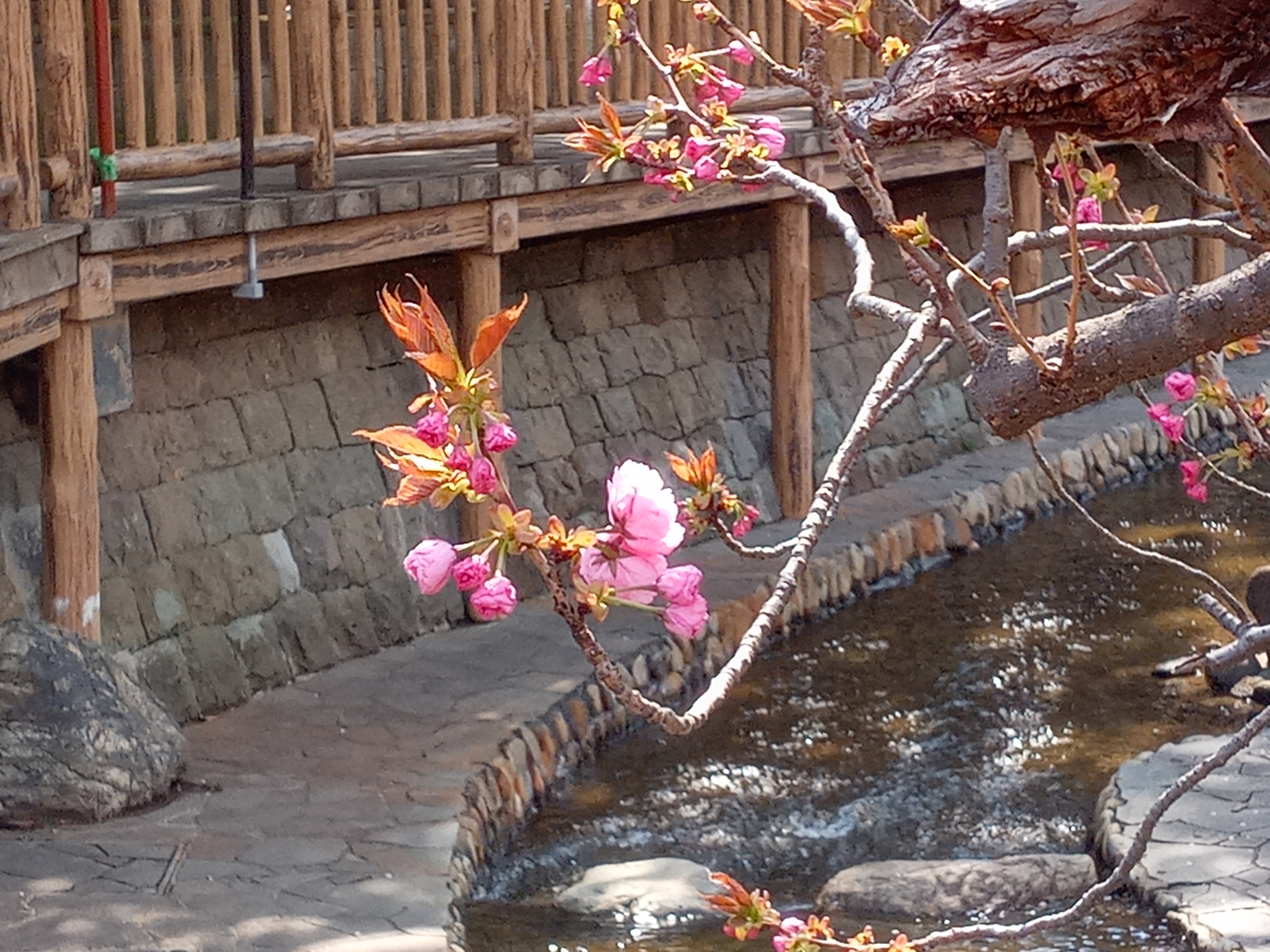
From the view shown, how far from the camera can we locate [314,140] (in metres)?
6.97

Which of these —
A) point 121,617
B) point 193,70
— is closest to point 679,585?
point 193,70

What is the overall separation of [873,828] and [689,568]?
4.98 meters

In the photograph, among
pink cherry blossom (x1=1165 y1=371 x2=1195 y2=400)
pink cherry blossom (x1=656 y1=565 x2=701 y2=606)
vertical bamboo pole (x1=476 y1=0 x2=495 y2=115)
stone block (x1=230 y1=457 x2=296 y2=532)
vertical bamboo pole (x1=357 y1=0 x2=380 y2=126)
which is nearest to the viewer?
pink cherry blossom (x1=656 y1=565 x2=701 y2=606)

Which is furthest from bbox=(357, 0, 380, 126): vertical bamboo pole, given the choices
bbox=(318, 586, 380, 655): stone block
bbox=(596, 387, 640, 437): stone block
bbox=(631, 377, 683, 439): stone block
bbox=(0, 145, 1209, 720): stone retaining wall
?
bbox=(631, 377, 683, 439): stone block

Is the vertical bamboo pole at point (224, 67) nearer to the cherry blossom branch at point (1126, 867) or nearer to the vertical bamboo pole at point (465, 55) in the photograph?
the vertical bamboo pole at point (465, 55)

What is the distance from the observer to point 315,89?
693 centimetres

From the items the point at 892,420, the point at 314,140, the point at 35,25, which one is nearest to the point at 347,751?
the point at 314,140

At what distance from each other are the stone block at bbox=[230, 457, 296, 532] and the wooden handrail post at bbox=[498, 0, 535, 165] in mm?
1599

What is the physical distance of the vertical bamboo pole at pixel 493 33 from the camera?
7.76m

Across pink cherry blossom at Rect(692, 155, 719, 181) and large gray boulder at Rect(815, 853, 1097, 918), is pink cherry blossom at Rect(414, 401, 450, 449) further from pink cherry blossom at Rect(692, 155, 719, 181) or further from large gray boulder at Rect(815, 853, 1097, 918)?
large gray boulder at Rect(815, 853, 1097, 918)

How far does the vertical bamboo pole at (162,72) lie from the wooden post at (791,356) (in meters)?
4.10

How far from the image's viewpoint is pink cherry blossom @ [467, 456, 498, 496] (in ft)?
Answer: 5.76

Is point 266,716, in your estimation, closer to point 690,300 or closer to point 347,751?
point 347,751

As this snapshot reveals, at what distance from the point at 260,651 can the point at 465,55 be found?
248 centimetres
